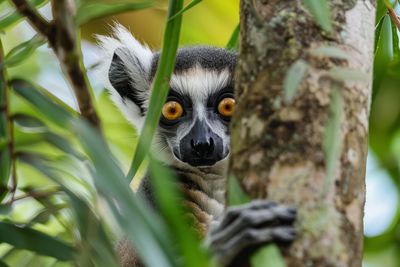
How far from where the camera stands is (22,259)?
6.09ft

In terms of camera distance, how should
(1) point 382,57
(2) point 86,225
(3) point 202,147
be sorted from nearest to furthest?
(2) point 86,225
(1) point 382,57
(3) point 202,147

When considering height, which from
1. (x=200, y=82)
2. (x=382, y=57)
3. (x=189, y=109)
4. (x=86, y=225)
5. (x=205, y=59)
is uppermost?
(x=205, y=59)

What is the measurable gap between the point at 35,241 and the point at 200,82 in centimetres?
205

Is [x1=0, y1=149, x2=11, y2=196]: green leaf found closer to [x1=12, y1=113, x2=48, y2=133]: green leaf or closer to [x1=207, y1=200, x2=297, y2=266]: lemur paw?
[x1=12, y1=113, x2=48, y2=133]: green leaf

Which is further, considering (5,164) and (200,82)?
(200,82)

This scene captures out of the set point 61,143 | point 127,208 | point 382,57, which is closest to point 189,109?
point 382,57

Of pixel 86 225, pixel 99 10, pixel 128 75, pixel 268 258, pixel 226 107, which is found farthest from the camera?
pixel 128 75

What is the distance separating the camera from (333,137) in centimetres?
133

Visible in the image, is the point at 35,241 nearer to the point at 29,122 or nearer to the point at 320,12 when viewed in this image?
the point at 29,122

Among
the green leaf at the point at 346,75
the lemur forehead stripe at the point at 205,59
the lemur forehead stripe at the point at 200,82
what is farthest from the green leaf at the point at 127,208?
the lemur forehead stripe at the point at 205,59

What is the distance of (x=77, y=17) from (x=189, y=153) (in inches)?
67.6

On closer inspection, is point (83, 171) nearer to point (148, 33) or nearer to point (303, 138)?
point (303, 138)

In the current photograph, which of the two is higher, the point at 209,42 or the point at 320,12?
the point at 209,42

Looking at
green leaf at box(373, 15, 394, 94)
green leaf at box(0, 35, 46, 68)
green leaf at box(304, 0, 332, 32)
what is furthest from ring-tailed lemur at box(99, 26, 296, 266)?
green leaf at box(304, 0, 332, 32)
